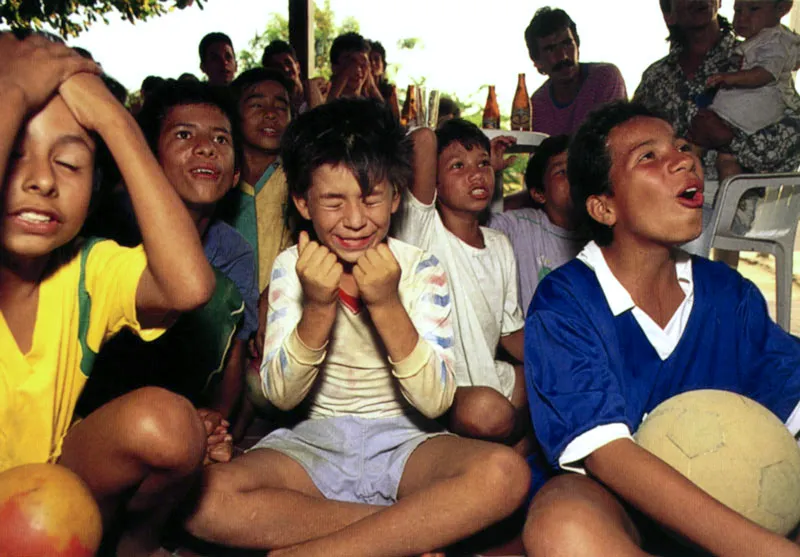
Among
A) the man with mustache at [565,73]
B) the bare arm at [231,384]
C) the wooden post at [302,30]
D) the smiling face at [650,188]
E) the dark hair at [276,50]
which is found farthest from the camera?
the wooden post at [302,30]

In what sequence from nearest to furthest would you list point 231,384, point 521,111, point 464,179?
point 231,384 < point 464,179 < point 521,111

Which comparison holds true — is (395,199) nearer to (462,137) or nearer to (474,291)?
(474,291)

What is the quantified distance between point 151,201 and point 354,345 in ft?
2.59

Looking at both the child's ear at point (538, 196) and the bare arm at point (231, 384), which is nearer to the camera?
the bare arm at point (231, 384)

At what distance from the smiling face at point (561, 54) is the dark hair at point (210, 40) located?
250 centimetres

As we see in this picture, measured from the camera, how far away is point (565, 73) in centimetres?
471

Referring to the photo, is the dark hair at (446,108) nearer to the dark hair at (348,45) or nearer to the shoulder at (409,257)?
the dark hair at (348,45)

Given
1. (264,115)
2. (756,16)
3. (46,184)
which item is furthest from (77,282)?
(756,16)

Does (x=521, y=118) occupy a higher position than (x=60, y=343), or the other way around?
(x=521, y=118)

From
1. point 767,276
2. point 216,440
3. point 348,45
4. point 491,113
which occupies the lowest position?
point 767,276

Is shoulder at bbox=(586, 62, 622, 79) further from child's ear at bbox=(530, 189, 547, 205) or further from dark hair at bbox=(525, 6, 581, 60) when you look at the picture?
child's ear at bbox=(530, 189, 547, 205)

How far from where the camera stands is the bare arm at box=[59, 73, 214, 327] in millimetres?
1652

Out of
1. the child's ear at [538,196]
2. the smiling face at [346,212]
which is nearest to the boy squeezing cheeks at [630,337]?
the smiling face at [346,212]

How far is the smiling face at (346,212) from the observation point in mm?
2168
